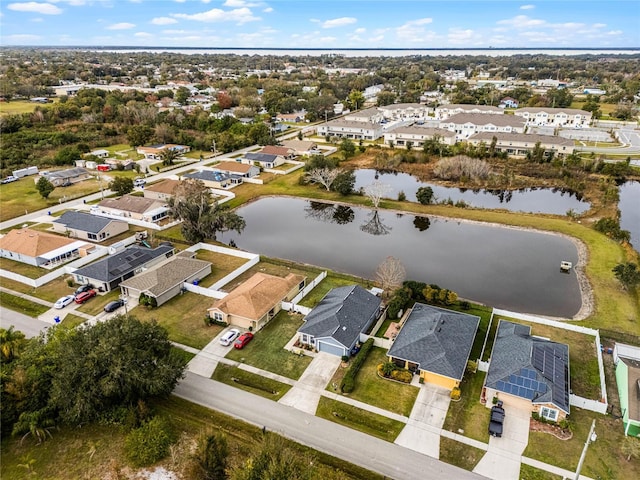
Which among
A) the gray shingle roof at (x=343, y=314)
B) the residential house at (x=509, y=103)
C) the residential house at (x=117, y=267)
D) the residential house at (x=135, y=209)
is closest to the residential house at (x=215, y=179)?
the residential house at (x=135, y=209)

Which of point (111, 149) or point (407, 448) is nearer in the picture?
point (407, 448)

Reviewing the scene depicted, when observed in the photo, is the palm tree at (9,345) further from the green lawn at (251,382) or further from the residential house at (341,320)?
the residential house at (341,320)

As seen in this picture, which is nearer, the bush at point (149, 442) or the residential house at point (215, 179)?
the bush at point (149, 442)

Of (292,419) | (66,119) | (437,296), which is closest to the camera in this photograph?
(292,419)

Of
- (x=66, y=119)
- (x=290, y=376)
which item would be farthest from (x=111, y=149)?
(x=290, y=376)

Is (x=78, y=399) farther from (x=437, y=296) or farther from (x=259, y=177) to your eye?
(x=259, y=177)

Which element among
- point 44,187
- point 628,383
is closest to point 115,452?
point 628,383

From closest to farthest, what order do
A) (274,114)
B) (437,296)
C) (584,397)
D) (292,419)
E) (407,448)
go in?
(407,448) < (292,419) < (584,397) < (437,296) < (274,114)
